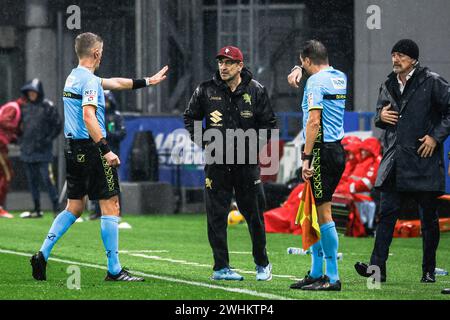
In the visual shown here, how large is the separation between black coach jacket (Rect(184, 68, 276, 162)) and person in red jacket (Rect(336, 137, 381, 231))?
6382mm

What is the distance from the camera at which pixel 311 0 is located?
28250mm

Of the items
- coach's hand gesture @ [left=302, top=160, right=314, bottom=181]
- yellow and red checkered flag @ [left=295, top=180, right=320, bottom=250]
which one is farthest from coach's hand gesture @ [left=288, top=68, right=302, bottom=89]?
yellow and red checkered flag @ [left=295, top=180, right=320, bottom=250]

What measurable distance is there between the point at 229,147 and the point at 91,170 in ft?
3.97

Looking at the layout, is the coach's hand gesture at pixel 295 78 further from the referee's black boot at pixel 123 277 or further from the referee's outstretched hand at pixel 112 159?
the referee's black boot at pixel 123 277

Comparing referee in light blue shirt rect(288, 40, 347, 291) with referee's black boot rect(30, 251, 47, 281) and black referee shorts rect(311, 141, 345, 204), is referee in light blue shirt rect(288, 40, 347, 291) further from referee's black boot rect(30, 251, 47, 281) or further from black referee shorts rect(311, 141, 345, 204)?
referee's black boot rect(30, 251, 47, 281)

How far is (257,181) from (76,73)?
186cm

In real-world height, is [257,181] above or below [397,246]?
above

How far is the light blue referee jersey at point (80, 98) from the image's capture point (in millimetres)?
11008

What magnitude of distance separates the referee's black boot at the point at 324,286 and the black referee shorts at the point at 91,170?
1.98 metres

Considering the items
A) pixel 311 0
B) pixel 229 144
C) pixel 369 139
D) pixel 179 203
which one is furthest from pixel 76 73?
pixel 311 0

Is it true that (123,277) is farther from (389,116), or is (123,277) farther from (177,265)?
(389,116)

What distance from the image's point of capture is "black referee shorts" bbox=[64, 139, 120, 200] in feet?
36.6
